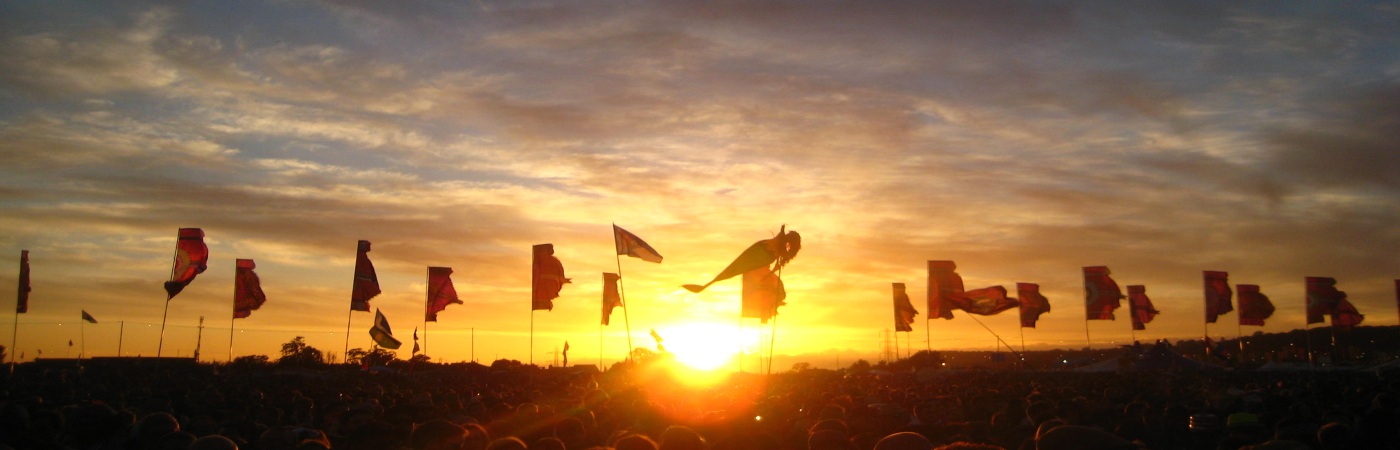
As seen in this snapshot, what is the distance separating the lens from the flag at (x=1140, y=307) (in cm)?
6838

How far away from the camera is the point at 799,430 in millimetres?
24750

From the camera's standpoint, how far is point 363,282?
153 feet

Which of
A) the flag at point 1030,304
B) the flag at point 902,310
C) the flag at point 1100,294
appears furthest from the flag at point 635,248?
the flag at point 1100,294

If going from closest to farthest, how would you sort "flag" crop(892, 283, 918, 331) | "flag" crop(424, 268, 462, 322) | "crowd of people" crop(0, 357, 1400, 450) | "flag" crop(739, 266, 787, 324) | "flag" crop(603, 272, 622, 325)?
1. "crowd of people" crop(0, 357, 1400, 450)
2. "flag" crop(739, 266, 787, 324)
3. "flag" crop(424, 268, 462, 322)
4. "flag" crop(603, 272, 622, 325)
5. "flag" crop(892, 283, 918, 331)

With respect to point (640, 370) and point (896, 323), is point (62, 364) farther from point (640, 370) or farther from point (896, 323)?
point (896, 323)

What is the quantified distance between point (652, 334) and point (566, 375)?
7677mm

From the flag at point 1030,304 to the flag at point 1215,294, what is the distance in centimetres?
997

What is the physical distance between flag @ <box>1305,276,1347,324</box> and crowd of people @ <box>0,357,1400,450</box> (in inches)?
357

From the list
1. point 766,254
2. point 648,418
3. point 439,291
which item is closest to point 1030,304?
point 439,291

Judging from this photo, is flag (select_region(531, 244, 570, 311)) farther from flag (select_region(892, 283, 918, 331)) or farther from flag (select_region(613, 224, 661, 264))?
flag (select_region(892, 283, 918, 331))

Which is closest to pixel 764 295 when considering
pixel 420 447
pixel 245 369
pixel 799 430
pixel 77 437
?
pixel 799 430

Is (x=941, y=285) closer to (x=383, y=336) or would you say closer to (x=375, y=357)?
(x=383, y=336)

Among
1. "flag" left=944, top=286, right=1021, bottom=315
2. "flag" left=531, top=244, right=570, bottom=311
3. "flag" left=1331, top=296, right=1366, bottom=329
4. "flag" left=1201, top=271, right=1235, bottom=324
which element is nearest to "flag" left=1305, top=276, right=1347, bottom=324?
"flag" left=1331, top=296, right=1366, bottom=329

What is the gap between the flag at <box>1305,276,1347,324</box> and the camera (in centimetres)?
5831
